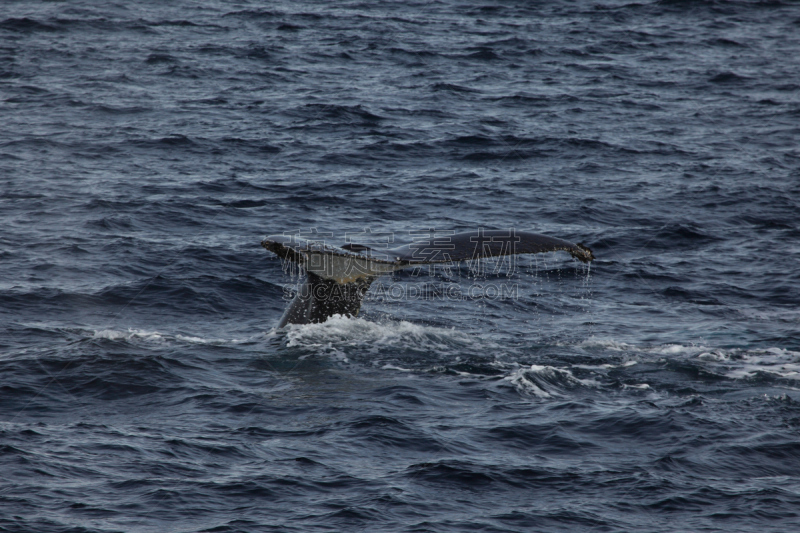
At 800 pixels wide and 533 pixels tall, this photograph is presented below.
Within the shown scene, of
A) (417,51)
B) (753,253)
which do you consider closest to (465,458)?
(753,253)

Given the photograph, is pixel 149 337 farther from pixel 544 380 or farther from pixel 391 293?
pixel 544 380

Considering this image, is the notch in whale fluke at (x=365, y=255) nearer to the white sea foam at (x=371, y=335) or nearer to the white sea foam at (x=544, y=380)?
the white sea foam at (x=371, y=335)

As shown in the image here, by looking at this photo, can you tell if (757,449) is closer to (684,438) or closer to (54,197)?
(684,438)

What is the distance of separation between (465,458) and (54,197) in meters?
13.4

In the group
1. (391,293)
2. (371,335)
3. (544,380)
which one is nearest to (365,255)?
(371,335)

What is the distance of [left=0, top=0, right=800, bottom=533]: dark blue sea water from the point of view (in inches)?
356

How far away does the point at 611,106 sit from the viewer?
1201 inches

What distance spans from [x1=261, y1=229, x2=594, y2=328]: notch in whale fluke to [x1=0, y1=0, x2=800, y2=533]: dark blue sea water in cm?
60

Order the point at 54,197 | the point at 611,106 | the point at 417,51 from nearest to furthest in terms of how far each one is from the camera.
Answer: the point at 54,197 < the point at 611,106 < the point at 417,51

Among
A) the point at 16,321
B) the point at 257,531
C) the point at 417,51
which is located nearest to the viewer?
the point at 257,531

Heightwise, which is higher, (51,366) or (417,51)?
(417,51)

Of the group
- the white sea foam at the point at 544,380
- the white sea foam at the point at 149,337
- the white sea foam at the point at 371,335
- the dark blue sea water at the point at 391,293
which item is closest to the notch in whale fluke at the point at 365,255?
the white sea foam at the point at 371,335

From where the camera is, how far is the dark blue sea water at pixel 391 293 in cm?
904

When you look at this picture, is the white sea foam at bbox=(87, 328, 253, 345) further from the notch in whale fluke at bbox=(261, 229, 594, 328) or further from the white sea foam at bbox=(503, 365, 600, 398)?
the white sea foam at bbox=(503, 365, 600, 398)
